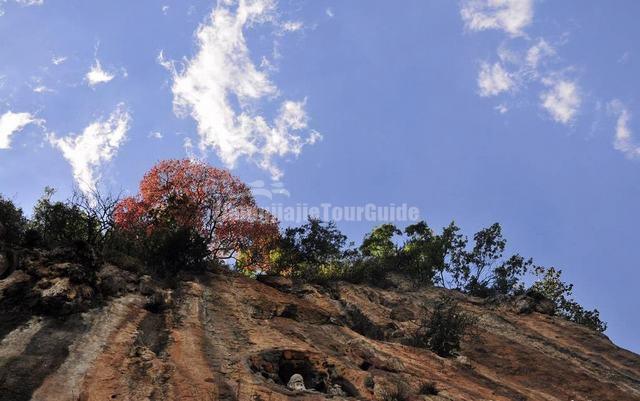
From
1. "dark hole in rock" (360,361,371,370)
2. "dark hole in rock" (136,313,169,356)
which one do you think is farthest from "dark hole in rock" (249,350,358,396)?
"dark hole in rock" (136,313,169,356)

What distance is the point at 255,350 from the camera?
1584cm

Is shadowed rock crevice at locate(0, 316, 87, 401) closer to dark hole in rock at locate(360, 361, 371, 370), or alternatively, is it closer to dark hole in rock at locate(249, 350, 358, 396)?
dark hole in rock at locate(249, 350, 358, 396)

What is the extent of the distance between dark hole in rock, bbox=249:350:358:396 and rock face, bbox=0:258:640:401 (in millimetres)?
44

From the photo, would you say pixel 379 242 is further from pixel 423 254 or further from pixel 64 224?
pixel 64 224

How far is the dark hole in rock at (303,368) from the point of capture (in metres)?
15.0

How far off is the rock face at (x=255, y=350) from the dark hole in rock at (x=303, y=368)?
0.14 ft

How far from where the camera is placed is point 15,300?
14.2m

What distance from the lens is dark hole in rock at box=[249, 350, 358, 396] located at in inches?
591

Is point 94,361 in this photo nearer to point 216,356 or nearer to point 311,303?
point 216,356

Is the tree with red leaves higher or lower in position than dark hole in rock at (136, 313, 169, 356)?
higher

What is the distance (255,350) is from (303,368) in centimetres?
178

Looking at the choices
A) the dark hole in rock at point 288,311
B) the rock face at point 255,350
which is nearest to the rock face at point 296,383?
the rock face at point 255,350

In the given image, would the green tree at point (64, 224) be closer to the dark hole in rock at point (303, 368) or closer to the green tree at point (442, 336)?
the dark hole in rock at point (303, 368)

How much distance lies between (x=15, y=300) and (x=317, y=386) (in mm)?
9790
